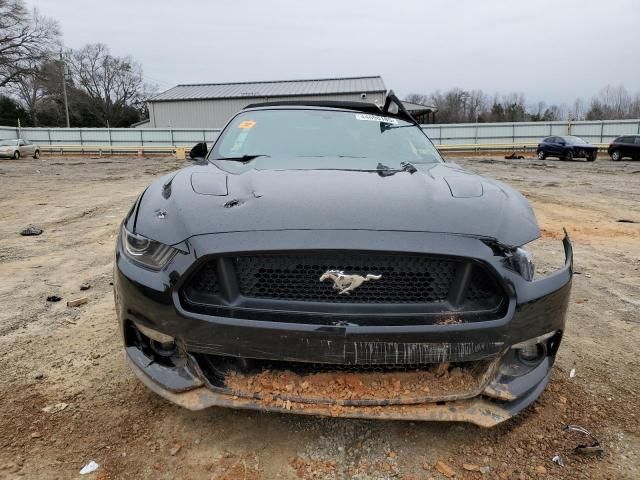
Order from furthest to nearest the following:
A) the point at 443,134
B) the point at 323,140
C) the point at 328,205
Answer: the point at 443,134, the point at 323,140, the point at 328,205

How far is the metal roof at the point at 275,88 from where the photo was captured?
4031 centimetres

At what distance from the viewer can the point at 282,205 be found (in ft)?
6.01

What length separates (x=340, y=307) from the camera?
65.3 inches

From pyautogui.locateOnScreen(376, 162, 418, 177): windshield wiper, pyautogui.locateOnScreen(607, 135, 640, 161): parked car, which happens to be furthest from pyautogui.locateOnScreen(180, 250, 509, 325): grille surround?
pyautogui.locateOnScreen(607, 135, 640, 161): parked car

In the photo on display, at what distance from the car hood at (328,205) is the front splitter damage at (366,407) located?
1.87 feet

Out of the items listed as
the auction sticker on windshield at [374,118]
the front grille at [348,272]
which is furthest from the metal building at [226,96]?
the front grille at [348,272]

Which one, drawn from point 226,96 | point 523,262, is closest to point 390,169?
point 523,262

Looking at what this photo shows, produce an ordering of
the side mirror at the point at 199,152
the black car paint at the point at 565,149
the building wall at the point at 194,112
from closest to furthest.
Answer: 1. the side mirror at the point at 199,152
2. the black car paint at the point at 565,149
3. the building wall at the point at 194,112

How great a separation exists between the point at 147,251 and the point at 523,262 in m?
1.43

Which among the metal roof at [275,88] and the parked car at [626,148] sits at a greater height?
the metal roof at [275,88]

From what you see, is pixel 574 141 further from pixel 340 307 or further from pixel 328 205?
Result: pixel 340 307

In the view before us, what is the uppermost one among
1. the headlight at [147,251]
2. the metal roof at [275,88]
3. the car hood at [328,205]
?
the metal roof at [275,88]

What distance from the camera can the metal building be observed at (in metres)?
40.1

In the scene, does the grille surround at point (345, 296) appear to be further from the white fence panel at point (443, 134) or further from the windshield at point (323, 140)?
the white fence panel at point (443, 134)
